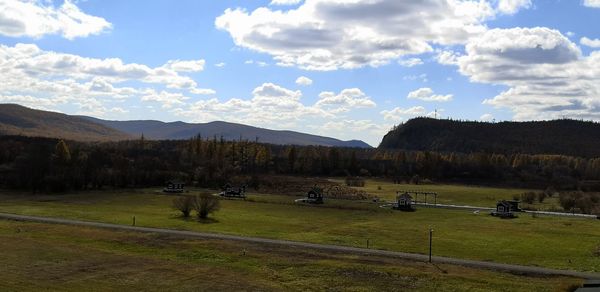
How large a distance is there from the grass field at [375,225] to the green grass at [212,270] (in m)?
9.32

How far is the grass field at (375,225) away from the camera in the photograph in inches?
2333

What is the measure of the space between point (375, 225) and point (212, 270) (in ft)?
123

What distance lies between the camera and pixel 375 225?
79.0 m

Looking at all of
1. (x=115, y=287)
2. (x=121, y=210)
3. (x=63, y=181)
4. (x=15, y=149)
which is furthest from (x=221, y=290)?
(x=15, y=149)

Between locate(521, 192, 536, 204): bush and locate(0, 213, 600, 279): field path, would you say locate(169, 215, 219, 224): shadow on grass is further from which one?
locate(521, 192, 536, 204): bush

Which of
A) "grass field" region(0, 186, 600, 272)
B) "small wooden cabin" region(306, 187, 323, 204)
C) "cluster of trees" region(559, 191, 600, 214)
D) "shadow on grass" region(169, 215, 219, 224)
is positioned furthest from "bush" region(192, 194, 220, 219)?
"cluster of trees" region(559, 191, 600, 214)

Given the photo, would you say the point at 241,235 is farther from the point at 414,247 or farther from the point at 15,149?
the point at 15,149

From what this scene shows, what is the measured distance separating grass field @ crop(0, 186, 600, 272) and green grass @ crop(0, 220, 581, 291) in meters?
9.32

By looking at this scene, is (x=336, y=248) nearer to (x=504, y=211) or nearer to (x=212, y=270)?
(x=212, y=270)

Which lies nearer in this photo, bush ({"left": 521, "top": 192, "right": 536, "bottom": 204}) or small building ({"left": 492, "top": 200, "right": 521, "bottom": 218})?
small building ({"left": 492, "top": 200, "right": 521, "bottom": 218})

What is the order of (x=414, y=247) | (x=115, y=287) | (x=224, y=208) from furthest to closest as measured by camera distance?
1. (x=224, y=208)
2. (x=414, y=247)
3. (x=115, y=287)

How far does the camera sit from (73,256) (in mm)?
49688

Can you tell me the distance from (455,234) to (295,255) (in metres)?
26.6

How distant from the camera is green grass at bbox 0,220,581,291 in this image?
1603 inches
